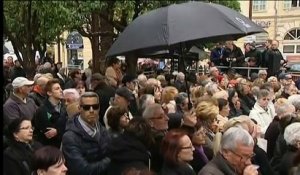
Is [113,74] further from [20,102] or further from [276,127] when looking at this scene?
[276,127]

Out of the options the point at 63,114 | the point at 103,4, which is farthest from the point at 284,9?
the point at 63,114

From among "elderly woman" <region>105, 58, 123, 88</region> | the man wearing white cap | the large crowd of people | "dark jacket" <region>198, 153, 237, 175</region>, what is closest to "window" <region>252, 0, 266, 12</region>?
"elderly woman" <region>105, 58, 123, 88</region>

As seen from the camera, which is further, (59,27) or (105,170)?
(59,27)

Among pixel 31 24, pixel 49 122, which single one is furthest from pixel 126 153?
pixel 31 24

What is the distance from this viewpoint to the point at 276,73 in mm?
12922

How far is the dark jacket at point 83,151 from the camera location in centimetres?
425

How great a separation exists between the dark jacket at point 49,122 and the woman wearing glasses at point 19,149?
1.07 meters

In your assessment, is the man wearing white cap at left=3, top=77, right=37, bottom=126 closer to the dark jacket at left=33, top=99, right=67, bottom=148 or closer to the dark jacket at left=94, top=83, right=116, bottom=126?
the dark jacket at left=33, top=99, right=67, bottom=148

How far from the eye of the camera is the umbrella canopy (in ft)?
17.8

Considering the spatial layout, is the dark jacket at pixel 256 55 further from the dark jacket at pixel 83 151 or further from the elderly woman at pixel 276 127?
the dark jacket at pixel 83 151

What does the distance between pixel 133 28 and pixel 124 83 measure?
2.18 m

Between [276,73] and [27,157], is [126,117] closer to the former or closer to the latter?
[27,157]

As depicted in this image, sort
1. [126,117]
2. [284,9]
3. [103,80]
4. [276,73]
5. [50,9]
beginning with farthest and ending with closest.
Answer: [284,9] < [50,9] < [276,73] < [103,80] < [126,117]

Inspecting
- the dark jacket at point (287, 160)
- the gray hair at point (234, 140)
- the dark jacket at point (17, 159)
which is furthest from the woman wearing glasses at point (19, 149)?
the dark jacket at point (287, 160)
